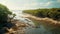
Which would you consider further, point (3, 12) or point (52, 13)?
point (52, 13)

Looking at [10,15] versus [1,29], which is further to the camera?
[10,15]

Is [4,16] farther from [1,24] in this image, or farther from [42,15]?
[42,15]

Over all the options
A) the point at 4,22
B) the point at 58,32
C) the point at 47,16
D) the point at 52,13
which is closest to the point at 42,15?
the point at 47,16

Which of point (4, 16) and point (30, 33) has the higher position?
point (4, 16)

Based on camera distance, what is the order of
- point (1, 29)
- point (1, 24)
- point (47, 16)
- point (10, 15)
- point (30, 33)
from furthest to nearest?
point (47, 16) → point (10, 15) → point (1, 24) → point (1, 29) → point (30, 33)

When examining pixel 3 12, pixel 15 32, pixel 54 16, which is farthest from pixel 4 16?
pixel 54 16

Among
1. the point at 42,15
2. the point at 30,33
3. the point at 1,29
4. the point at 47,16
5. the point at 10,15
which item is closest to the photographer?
the point at 30,33

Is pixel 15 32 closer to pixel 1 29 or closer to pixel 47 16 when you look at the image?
pixel 1 29

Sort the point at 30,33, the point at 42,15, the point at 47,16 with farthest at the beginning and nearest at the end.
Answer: the point at 42,15 < the point at 47,16 < the point at 30,33

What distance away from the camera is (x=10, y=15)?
1607 inches

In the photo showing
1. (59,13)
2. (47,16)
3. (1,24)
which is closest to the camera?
(1,24)

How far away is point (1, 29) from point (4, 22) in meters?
5.73

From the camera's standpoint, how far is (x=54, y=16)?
4694 cm

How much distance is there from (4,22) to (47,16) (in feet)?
62.9
